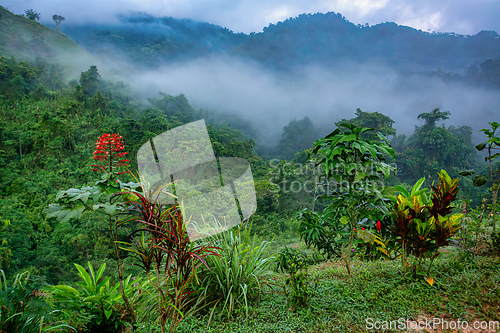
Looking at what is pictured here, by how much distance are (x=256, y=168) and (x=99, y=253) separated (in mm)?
6270

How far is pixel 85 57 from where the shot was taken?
15719mm

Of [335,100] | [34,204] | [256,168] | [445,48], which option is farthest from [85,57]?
[445,48]

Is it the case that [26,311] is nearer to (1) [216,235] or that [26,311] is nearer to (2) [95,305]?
(2) [95,305]

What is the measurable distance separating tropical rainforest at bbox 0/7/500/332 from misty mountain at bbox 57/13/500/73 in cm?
29

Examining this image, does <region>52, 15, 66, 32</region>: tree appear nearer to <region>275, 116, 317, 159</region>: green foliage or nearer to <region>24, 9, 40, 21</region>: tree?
<region>24, 9, 40, 21</region>: tree

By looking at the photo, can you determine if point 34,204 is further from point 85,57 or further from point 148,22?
point 148,22

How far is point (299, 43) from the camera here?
3441cm

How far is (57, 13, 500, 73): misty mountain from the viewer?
20875 millimetres

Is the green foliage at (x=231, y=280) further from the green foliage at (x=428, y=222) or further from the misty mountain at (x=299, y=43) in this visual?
the misty mountain at (x=299, y=43)

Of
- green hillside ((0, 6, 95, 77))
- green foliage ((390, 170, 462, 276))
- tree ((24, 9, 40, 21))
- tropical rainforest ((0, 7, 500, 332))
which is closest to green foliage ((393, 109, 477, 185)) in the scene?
tropical rainforest ((0, 7, 500, 332))

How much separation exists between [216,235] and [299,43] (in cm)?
3831

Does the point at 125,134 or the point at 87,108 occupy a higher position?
the point at 87,108

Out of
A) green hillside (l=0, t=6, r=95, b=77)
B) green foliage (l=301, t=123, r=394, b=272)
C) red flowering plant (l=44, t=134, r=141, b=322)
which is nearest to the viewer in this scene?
red flowering plant (l=44, t=134, r=141, b=322)

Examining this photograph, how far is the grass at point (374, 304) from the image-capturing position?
42.1 inches
